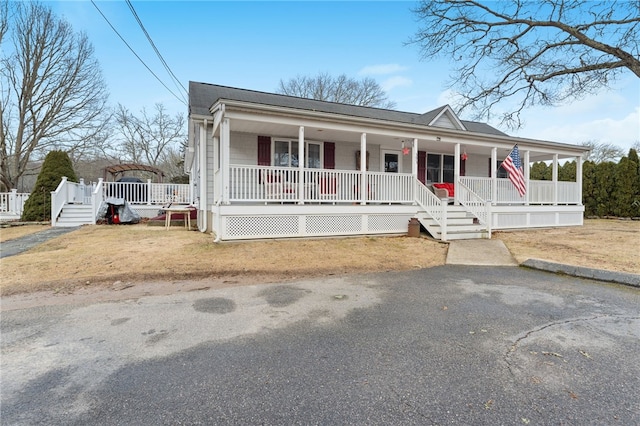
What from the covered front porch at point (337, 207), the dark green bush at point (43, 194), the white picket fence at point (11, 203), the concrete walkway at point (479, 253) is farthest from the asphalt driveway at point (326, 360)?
the white picket fence at point (11, 203)

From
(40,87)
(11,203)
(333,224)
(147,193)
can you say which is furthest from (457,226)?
(40,87)

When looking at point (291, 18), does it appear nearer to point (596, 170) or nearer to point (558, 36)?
point (558, 36)

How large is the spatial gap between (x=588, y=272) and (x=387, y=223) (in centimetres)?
499

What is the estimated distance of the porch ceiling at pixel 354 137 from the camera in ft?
29.8

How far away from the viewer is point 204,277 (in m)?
5.15

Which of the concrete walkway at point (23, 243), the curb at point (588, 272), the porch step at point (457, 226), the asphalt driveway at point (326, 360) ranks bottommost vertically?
the asphalt driveway at point (326, 360)

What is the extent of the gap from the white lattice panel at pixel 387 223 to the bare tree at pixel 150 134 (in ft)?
98.5

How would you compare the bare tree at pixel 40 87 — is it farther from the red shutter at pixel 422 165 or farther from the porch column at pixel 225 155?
the red shutter at pixel 422 165

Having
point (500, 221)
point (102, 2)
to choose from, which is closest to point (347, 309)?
point (500, 221)

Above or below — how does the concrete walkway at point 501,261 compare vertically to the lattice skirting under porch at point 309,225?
below

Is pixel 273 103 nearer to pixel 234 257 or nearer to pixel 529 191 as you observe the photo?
pixel 234 257

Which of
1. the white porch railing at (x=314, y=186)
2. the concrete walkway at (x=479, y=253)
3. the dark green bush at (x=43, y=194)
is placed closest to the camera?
the concrete walkway at (x=479, y=253)

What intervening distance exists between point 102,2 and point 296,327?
11280 mm

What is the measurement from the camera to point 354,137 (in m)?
10.8
